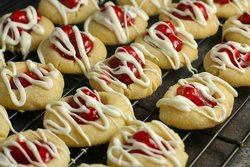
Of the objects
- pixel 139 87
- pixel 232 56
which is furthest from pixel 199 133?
pixel 232 56

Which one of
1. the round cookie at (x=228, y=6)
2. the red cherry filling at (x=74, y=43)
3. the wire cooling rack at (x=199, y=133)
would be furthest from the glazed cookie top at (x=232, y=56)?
the red cherry filling at (x=74, y=43)

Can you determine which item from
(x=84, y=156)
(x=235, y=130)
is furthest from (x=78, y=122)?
(x=235, y=130)

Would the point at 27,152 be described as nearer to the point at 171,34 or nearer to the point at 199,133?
the point at 199,133

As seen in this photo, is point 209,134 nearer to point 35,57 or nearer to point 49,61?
point 49,61

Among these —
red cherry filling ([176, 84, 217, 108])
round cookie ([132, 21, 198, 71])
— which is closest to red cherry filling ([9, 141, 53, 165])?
red cherry filling ([176, 84, 217, 108])

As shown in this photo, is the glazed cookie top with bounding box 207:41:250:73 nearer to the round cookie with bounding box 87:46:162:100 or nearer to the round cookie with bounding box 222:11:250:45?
the round cookie with bounding box 222:11:250:45
